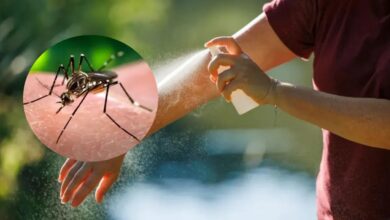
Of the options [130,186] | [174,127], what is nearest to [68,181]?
[174,127]

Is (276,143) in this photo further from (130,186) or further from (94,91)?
(94,91)

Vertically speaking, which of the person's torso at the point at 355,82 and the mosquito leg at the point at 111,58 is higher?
the mosquito leg at the point at 111,58

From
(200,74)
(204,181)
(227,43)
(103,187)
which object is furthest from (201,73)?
(204,181)

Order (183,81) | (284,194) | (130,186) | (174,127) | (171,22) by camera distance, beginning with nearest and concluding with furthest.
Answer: (183,81)
(174,127)
(130,186)
(284,194)
(171,22)

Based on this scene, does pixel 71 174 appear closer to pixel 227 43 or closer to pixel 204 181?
pixel 227 43

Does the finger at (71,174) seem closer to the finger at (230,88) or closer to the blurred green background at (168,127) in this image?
the finger at (230,88)

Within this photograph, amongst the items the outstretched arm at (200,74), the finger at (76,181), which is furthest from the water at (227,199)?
the finger at (76,181)

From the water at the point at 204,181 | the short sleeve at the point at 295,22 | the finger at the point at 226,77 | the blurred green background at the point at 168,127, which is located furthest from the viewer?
the blurred green background at the point at 168,127
